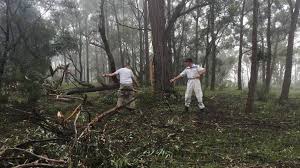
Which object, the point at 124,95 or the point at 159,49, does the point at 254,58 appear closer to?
the point at 159,49

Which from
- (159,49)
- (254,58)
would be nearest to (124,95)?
(159,49)

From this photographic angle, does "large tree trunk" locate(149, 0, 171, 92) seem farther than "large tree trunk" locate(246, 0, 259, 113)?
Yes

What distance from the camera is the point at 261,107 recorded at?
13.7 meters

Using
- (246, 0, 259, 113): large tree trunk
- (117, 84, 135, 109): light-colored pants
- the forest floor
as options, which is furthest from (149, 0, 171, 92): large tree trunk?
(246, 0, 259, 113): large tree trunk

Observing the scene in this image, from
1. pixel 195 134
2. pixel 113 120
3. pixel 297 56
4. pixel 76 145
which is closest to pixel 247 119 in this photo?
pixel 195 134

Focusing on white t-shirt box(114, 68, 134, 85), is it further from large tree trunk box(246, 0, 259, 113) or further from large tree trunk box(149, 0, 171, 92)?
large tree trunk box(246, 0, 259, 113)

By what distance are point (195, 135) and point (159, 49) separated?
6.18 m

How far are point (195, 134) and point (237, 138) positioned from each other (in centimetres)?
95

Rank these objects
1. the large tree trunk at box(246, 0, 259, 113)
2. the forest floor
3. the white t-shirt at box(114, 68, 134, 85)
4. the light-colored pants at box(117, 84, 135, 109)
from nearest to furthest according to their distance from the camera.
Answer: the forest floor, the large tree trunk at box(246, 0, 259, 113), the light-colored pants at box(117, 84, 135, 109), the white t-shirt at box(114, 68, 134, 85)

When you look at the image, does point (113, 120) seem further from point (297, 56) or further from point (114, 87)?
point (297, 56)

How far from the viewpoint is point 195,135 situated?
28.4ft

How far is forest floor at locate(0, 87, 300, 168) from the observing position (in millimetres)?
6664

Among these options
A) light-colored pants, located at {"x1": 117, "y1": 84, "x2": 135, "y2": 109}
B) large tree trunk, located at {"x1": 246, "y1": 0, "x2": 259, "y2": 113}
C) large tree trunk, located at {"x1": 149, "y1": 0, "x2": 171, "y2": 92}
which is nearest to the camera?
large tree trunk, located at {"x1": 246, "y1": 0, "x2": 259, "y2": 113}

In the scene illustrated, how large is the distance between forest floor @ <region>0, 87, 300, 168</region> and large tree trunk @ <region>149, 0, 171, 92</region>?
0.88 metres
